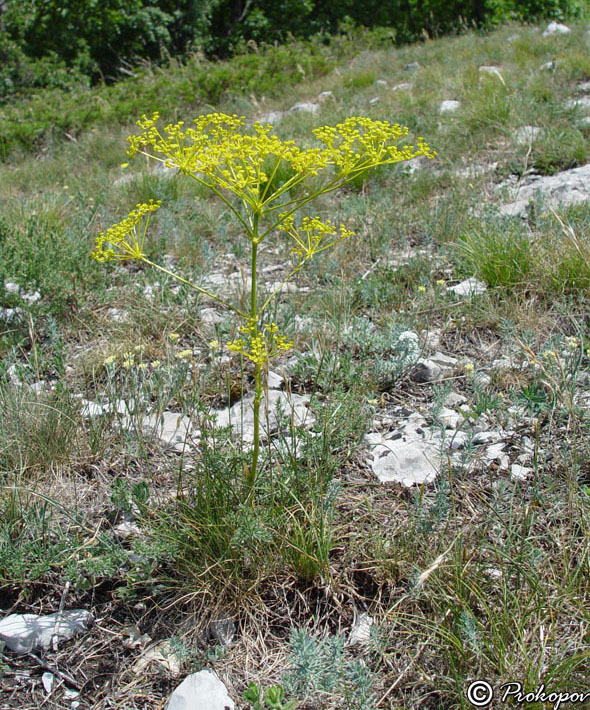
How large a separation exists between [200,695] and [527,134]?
5150 mm

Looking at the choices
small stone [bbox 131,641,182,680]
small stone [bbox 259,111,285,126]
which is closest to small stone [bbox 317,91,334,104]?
small stone [bbox 259,111,285,126]

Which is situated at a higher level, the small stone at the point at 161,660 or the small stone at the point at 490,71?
the small stone at the point at 490,71

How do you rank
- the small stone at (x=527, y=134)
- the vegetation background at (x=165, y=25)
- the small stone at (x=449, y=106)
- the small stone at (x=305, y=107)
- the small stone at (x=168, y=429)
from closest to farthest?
1. the small stone at (x=168, y=429)
2. the small stone at (x=527, y=134)
3. the small stone at (x=449, y=106)
4. the small stone at (x=305, y=107)
5. the vegetation background at (x=165, y=25)

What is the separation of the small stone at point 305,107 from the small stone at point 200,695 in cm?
667

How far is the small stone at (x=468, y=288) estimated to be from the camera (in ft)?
11.4

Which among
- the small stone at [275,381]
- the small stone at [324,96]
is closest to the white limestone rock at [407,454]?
the small stone at [275,381]

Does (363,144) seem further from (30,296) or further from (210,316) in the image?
(30,296)

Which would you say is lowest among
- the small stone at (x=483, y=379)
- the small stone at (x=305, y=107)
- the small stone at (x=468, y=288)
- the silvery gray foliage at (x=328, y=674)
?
the silvery gray foliage at (x=328, y=674)

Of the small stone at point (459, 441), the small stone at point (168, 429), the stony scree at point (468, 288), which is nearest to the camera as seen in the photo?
the small stone at point (459, 441)

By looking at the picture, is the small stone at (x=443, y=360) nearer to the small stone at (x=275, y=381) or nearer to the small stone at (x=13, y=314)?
the small stone at (x=275, y=381)

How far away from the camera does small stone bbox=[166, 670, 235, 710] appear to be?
5.63 ft

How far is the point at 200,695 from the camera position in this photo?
5.68 ft

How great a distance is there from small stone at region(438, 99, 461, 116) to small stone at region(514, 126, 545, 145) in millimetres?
993

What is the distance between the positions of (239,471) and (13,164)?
22.1 feet
